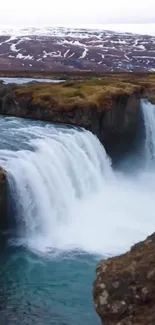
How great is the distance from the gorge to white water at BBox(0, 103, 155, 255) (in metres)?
0.05

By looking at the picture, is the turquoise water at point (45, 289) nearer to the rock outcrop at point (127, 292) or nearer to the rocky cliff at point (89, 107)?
the rock outcrop at point (127, 292)

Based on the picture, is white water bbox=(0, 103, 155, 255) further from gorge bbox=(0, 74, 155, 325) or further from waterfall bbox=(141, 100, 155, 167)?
waterfall bbox=(141, 100, 155, 167)

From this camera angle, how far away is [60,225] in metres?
23.8

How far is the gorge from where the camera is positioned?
57.4ft

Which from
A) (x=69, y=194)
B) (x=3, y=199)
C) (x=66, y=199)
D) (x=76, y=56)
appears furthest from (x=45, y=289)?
(x=76, y=56)

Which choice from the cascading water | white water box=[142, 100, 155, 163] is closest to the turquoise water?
the cascading water

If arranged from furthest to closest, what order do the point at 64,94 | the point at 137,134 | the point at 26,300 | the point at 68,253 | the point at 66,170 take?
the point at 137,134 < the point at 64,94 < the point at 66,170 < the point at 68,253 < the point at 26,300

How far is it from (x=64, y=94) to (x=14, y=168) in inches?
644

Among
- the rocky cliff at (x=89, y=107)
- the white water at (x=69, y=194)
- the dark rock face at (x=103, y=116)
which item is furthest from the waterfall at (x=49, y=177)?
the rocky cliff at (x=89, y=107)

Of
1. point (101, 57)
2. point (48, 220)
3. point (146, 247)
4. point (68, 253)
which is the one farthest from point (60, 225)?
point (101, 57)

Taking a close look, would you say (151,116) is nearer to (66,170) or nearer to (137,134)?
(137,134)

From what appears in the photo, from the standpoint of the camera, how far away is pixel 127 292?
8062 millimetres

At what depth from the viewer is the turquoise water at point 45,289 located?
15602 millimetres

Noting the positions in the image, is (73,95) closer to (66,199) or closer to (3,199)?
(66,199)
